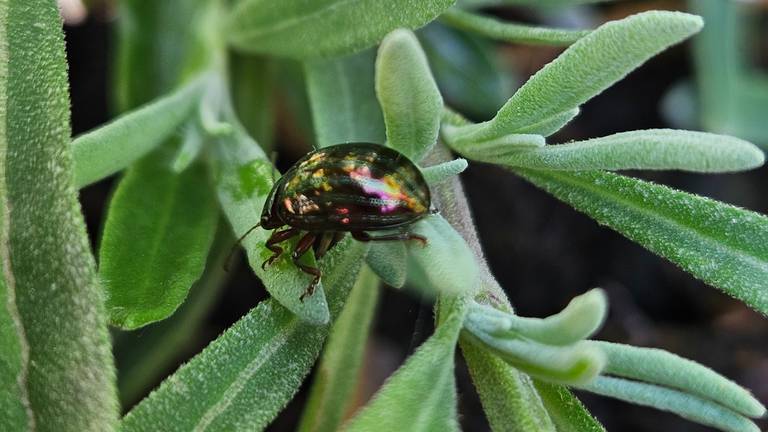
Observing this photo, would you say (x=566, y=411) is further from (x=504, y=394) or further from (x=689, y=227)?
(x=689, y=227)

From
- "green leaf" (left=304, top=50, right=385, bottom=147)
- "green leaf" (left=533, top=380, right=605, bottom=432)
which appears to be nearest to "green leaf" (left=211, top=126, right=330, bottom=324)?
"green leaf" (left=304, top=50, right=385, bottom=147)

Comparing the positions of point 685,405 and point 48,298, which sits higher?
point 48,298

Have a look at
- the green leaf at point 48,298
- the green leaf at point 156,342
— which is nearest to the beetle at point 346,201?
the green leaf at point 48,298

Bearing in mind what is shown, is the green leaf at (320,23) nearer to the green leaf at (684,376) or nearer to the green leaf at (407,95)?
the green leaf at (407,95)

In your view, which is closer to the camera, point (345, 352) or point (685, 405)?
point (685, 405)

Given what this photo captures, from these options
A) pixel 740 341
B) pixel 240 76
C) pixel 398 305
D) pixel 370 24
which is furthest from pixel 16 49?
pixel 740 341

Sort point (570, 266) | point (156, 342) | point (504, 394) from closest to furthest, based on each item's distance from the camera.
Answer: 1. point (504, 394)
2. point (156, 342)
3. point (570, 266)

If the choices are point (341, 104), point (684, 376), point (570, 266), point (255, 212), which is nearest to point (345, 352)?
point (255, 212)
